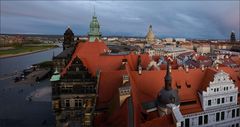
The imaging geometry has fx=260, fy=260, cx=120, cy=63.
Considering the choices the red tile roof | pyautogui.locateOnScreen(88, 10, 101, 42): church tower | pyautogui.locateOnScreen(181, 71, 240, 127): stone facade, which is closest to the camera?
the red tile roof

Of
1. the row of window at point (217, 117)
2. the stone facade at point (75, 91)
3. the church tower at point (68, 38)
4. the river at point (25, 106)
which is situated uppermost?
the church tower at point (68, 38)

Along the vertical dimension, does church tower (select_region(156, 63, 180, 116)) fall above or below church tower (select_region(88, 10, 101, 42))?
below

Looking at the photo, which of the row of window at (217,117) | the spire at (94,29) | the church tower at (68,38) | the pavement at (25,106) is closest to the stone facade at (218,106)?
the row of window at (217,117)

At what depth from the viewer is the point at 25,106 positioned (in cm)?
4616

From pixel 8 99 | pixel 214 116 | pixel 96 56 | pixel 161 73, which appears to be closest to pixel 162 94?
pixel 161 73

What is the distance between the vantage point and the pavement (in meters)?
38.2

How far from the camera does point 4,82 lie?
72.0 meters

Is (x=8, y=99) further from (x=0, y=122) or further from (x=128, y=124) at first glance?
(x=128, y=124)

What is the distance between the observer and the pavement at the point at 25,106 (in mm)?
38219

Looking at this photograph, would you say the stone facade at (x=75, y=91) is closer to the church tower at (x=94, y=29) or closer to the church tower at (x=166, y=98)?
the church tower at (x=166, y=98)

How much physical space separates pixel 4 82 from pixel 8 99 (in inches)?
862

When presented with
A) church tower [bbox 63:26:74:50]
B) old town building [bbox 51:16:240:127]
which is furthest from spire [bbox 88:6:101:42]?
old town building [bbox 51:16:240:127]

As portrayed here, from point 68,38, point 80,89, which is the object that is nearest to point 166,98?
point 80,89

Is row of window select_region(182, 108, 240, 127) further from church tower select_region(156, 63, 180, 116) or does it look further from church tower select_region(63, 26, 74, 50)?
church tower select_region(63, 26, 74, 50)
